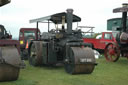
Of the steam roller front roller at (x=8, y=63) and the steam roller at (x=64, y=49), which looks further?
the steam roller at (x=64, y=49)

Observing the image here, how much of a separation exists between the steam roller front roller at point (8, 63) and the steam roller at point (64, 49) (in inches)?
70.5

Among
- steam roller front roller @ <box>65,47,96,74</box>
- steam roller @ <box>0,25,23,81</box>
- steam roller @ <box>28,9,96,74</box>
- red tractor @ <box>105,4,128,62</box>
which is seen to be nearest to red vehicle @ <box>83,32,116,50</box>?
red tractor @ <box>105,4,128,62</box>

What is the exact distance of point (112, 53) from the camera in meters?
9.80

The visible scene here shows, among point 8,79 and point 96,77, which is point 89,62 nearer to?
point 96,77

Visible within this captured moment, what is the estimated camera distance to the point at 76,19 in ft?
26.2

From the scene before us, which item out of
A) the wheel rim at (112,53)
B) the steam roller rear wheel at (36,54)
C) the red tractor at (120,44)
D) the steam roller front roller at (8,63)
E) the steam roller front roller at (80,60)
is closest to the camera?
the steam roller front roller at (8,63)

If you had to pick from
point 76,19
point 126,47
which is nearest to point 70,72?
point 76,19

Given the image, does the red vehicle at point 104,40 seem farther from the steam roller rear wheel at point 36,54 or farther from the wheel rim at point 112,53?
the steam roller rear wheel at point 36,54

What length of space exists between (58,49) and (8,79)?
8.24ft

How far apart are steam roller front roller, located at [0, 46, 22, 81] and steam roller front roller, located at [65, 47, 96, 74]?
5.81 feet

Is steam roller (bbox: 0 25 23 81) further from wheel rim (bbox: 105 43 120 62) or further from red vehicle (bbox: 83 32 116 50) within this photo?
red vehicle (bbox: 83 32 116 50)

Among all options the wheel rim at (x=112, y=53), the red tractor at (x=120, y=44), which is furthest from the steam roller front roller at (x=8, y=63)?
the wheel rim at (x=112, y=53)

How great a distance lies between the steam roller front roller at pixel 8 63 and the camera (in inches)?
191

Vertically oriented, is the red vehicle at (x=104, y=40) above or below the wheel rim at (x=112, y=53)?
above
